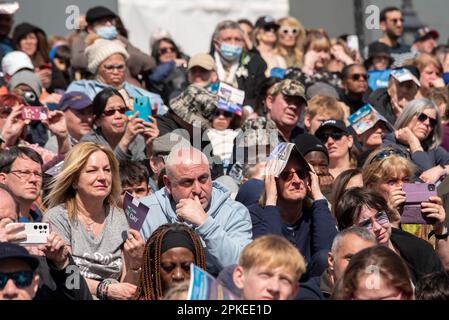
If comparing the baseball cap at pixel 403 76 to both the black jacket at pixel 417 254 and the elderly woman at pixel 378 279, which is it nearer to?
the black jacket at pixel 417 254

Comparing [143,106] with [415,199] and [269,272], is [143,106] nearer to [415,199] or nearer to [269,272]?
[415,199]

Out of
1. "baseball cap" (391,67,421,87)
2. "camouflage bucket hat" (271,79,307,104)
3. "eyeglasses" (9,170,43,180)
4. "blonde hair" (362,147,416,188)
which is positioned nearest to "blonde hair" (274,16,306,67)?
"baseball cap" (391,67,421,87)

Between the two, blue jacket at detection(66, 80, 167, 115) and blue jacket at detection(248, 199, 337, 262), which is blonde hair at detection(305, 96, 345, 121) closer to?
blue jacket at detection(66, 80, 167, 115)

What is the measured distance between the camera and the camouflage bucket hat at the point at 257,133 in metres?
10.9

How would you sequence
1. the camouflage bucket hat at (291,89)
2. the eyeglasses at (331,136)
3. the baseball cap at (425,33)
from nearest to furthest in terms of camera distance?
the eyeglasses at (331,136)
the camouflage bucket hat at (291,89)
the baseball cap at (425,33)

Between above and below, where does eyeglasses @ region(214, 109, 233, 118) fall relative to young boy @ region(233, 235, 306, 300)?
above

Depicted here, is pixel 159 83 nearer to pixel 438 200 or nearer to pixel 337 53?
pixel 337 53

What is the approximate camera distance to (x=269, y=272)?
6.96 metres

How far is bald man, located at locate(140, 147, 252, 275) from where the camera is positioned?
855cm

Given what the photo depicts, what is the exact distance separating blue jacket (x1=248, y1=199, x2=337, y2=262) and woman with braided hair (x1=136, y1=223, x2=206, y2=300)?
3.19 ft

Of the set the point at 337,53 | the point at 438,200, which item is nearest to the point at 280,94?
the point at 438,200

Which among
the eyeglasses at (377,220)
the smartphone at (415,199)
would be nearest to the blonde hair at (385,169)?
the smartphone at (415,199)

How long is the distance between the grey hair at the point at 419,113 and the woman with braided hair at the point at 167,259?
4164 mm
